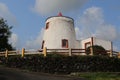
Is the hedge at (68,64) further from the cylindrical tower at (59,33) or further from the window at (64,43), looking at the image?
the cylindrical tower at (59,33)

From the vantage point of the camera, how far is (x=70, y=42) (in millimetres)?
45406

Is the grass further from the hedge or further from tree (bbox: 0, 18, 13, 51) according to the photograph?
tree (bbox: 0, 18, 13, 51)

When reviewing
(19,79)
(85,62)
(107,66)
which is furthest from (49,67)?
(19,79)

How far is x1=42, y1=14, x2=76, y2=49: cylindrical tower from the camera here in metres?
45.0

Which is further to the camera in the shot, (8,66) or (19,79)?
(8,66)

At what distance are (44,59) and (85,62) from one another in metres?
4.49

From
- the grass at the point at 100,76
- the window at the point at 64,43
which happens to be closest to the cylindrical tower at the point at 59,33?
the window at the point at 64,43

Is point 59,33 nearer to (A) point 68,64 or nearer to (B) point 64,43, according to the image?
(B) point 64,43

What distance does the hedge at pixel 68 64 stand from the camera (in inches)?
1417

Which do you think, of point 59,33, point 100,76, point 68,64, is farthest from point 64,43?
point 100,76

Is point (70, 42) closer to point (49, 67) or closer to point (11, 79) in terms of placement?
point (49, 67)

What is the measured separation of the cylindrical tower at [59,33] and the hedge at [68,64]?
825cm

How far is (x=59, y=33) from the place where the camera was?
4550 cm

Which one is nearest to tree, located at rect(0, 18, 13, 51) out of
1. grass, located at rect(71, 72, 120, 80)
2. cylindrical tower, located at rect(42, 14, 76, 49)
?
cylindrical tower, located at rect(42, 14, 76, 49)
